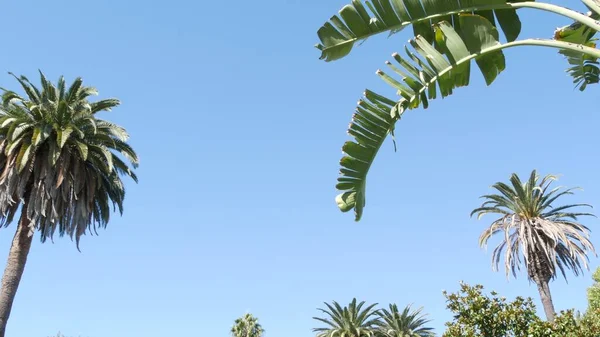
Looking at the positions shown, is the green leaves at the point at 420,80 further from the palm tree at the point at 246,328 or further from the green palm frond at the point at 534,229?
the palm tree at the point at 246,328

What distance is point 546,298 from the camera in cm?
2780

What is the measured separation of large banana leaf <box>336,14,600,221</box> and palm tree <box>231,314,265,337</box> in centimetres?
5008

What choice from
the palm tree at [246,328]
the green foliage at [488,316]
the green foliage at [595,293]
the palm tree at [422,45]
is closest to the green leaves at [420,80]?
the palm tree at [422,45]

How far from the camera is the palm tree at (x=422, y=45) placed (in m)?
5.81

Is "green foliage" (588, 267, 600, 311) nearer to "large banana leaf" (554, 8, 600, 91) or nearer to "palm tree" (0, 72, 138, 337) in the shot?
"palm tree" (0, 72, 138, 337)

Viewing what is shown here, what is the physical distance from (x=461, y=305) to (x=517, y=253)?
1401 centimetres

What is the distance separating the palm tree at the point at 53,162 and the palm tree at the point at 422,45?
17.2m

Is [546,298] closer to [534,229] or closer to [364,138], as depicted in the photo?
[534,229]

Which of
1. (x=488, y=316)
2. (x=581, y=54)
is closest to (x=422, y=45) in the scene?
(x=581, y=54)

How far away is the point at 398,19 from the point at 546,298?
84.6ft

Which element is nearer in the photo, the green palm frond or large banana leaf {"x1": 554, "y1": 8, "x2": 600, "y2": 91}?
large banana leaf {"x1": 554, "y1": 8, "x2": 600, "y2": 91}

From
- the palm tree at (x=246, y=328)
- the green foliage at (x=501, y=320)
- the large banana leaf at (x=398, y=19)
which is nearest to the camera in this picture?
the large banana leaf at (x=398, y=19)

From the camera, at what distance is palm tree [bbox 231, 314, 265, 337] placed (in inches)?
2136

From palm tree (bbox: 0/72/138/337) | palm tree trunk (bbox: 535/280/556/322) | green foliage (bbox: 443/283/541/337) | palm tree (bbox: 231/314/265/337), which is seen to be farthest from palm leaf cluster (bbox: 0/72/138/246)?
palm tree (bbox: 231/314/265/337)
